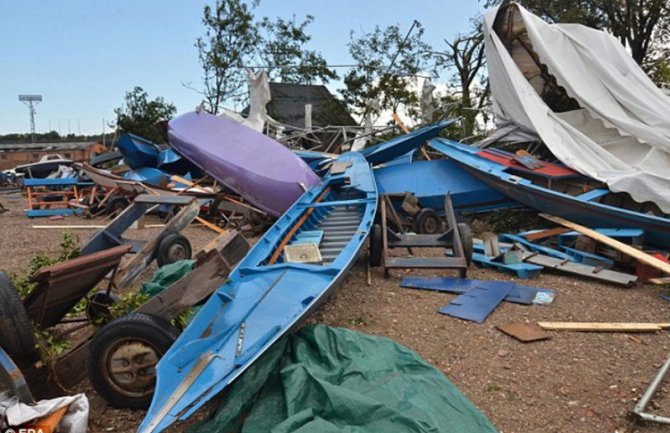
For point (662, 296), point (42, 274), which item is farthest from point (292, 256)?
point (662, 296)

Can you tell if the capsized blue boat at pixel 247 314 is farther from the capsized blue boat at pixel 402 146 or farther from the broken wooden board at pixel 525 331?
the capsized blue boat at pixel 402 146

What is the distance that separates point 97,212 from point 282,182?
512 cm

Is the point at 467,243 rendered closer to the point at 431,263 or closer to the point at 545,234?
the point at 431,263

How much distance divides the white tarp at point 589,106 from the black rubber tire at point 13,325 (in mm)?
7260

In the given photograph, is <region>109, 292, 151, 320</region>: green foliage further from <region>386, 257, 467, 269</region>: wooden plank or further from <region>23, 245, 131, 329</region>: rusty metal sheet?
<region>386, 257, 467, 269</region>: wooden plank

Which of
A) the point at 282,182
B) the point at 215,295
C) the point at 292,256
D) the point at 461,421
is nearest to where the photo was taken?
the point at 461,421

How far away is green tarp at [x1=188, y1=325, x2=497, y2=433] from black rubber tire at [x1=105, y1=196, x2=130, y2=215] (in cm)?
844

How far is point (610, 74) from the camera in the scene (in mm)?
8508

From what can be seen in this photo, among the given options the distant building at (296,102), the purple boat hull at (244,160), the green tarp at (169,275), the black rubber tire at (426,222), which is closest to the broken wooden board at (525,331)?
the green tarp at (169,275)

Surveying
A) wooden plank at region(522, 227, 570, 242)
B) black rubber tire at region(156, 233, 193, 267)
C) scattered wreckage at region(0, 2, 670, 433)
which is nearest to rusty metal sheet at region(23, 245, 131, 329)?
scattered wreckage at region(0, 2, 670, 433)

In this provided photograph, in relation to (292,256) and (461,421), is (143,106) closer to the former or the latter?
(292,256)

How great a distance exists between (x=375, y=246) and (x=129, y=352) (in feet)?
11.5

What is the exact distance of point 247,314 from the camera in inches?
110

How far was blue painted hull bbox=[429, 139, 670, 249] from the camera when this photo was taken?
5.73 metres
